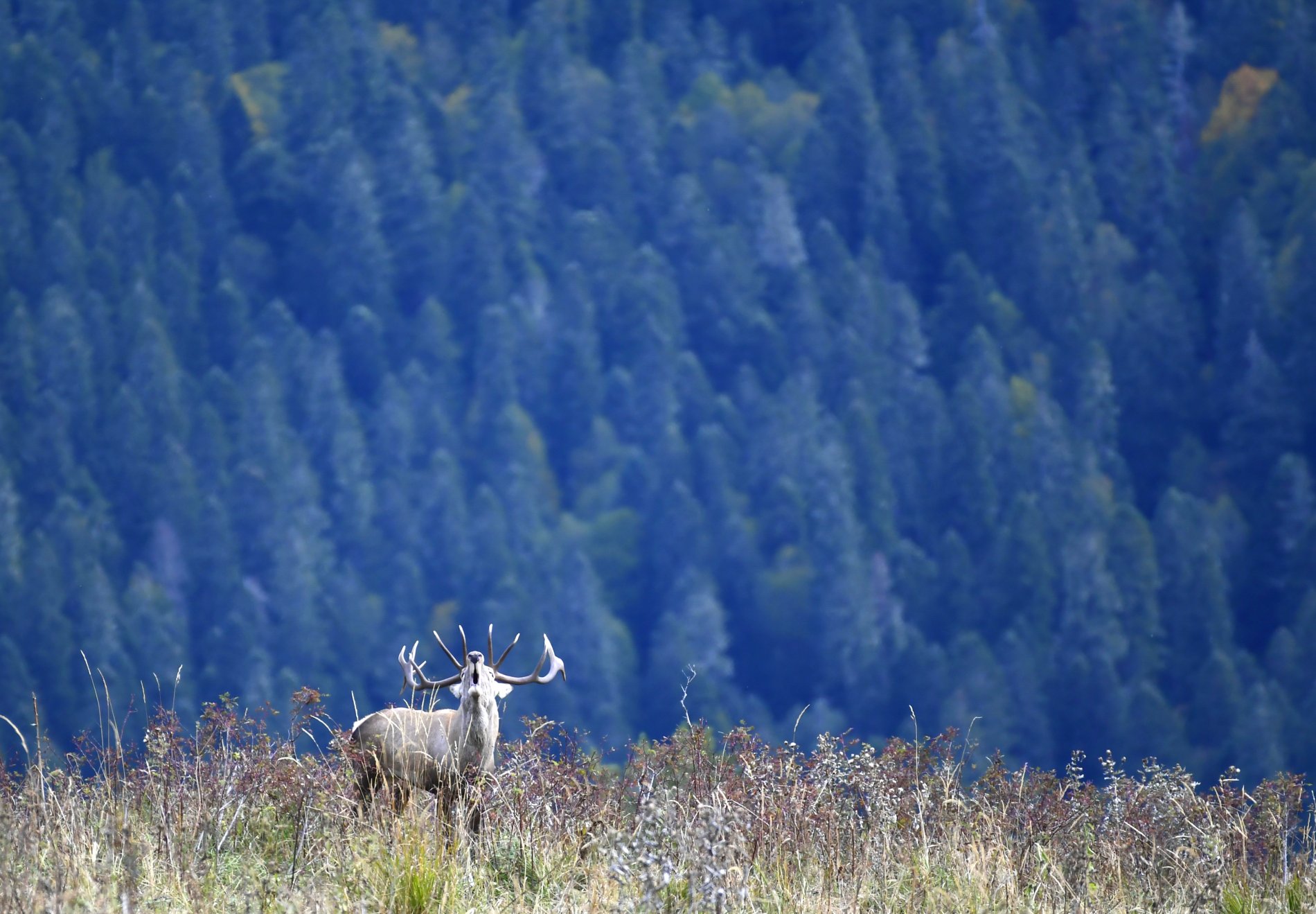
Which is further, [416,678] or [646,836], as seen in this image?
[416,678]

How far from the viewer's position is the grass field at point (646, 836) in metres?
6.18

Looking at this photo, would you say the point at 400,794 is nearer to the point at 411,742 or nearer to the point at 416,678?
the point at 411,742

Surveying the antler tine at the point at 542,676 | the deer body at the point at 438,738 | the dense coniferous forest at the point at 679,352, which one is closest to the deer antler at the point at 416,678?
the deer body at the point at 438,738

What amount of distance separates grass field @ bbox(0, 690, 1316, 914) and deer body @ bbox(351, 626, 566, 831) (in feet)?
0.64

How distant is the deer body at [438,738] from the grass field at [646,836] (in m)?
0.20

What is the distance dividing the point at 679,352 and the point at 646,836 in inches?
3132

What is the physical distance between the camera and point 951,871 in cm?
693

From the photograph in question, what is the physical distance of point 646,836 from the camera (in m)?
6.26

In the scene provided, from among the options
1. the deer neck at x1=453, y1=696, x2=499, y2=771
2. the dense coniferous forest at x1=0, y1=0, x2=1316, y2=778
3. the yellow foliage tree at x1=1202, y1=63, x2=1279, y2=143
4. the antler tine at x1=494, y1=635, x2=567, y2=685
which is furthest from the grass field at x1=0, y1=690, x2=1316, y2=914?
the yellow foliage tree at x1=1202, y1=63, x2=1279, y2=143

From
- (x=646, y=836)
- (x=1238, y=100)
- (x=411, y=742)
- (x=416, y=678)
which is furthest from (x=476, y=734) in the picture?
(x=1238, y=100)

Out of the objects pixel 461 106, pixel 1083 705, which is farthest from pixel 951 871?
pixel 461 106

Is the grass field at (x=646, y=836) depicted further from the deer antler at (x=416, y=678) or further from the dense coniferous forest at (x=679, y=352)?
the dense coniferous forest at (x=679, y=352)

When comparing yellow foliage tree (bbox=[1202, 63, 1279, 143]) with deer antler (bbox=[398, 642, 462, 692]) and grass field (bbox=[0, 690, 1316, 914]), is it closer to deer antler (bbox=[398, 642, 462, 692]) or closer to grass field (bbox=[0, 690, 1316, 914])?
grass field (bbox=[0, 690, 1316, 914])

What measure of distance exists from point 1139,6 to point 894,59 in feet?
51.3
